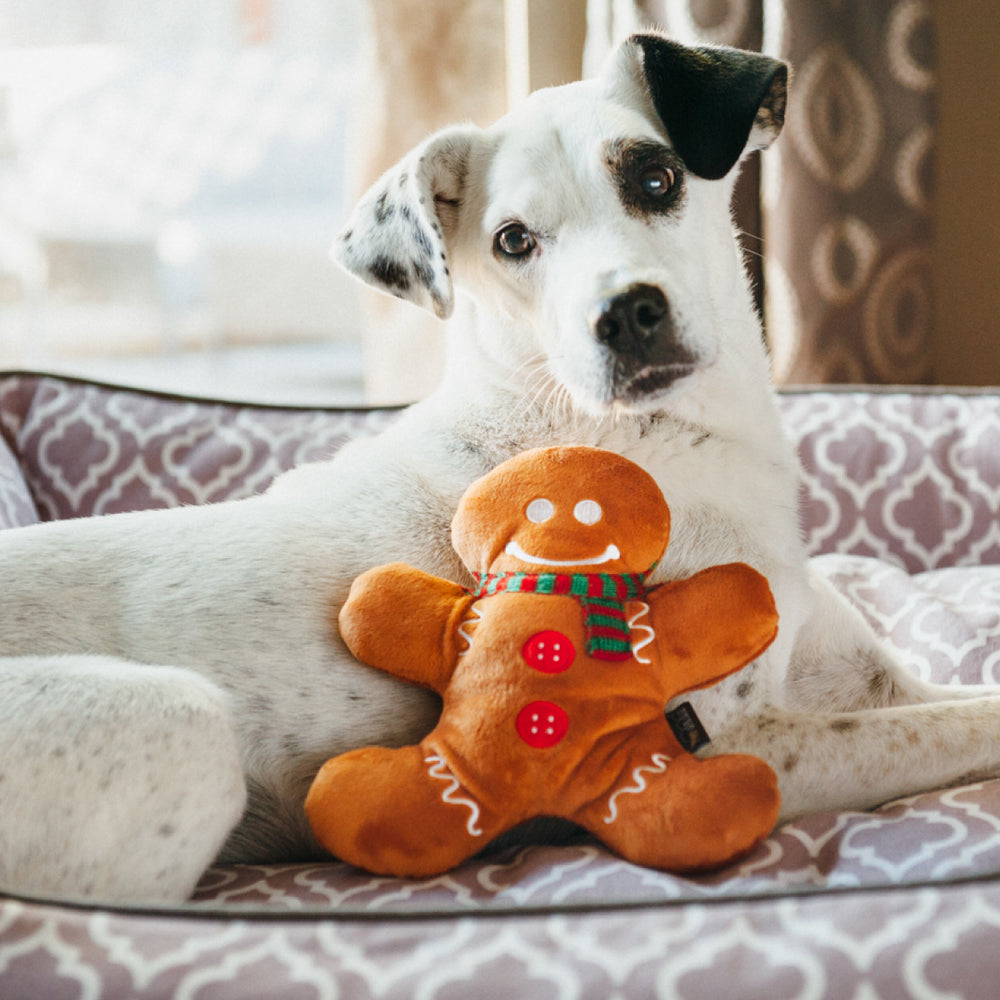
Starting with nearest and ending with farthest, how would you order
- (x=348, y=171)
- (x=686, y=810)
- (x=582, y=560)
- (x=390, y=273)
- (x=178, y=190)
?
(x=686, y=810) → (x=582, y=560) → (x=390, y=273) → (x=348, y=171) → (x=178, y=190)

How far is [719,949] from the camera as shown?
1.02 metres

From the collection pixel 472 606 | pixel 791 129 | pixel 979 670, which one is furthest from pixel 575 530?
pixel 791 129

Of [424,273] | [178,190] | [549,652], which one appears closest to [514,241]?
[424,273]

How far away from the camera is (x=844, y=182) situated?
3209mm

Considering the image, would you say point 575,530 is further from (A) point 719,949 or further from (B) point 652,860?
(A) point 719,949

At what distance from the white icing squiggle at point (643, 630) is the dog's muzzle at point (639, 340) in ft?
1.11

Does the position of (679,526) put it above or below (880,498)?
above

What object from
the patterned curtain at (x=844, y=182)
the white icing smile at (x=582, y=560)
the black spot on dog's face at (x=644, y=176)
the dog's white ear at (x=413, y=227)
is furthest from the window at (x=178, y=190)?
the white icing smile at (x=582, y=560)

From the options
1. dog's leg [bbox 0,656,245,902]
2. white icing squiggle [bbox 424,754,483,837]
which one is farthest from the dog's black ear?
dog's leg [bbox 0,656,245,902]

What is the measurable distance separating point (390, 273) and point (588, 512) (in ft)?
2.07

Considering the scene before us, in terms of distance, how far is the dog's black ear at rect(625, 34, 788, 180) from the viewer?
1.62 metres

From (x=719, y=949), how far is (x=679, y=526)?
2.28 feet

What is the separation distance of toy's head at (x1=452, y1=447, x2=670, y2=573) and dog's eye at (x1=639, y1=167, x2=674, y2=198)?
0.46m

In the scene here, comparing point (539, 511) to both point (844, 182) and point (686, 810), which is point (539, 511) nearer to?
point (686, 810)
